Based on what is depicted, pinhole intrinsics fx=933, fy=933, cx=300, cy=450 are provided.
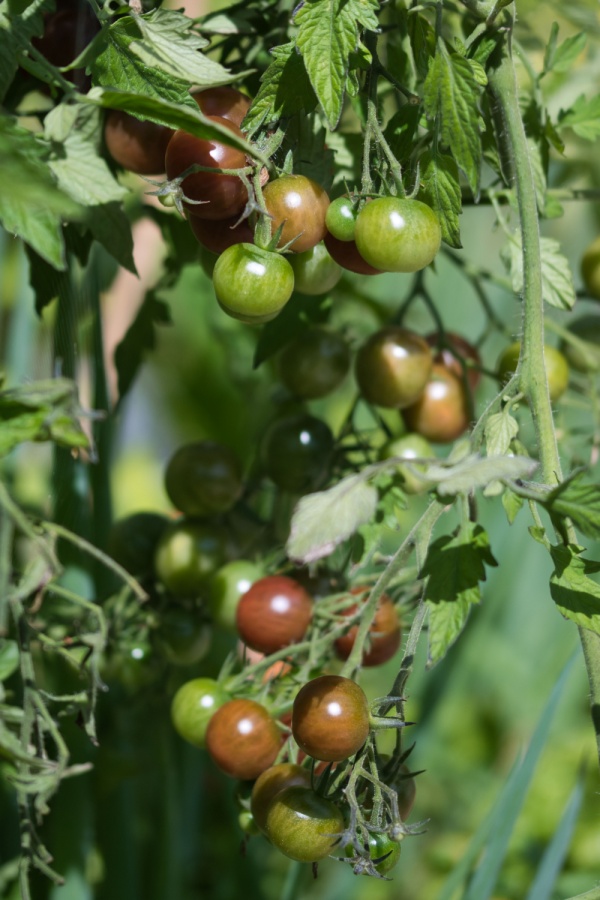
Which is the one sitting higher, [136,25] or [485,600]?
[136,25]

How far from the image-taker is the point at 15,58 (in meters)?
0.39

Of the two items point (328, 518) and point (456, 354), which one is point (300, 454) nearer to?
point (456, 354)

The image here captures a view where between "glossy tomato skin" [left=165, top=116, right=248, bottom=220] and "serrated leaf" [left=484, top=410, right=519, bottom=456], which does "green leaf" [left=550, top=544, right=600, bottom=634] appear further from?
"glossy tomato skin" [left=165, top=116, right=248, bottom=220]

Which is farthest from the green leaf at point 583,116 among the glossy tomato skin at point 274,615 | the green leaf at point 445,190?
the glossy tomato skin at point 274,615

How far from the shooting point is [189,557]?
1.86 feet

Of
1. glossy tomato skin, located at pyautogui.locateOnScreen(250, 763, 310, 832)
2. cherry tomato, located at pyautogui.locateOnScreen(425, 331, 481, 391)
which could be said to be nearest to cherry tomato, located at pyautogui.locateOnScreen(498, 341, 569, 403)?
cherry tomato, located at pyautogui.locateOnScreen(425, 331, 481, 391)

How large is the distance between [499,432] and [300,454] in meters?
0.20

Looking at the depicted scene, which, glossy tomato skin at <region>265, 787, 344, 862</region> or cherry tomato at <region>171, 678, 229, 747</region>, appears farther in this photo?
cherry tomato at <region>171, 678, 229, 747</region>

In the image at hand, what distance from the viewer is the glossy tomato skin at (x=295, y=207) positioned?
37cm

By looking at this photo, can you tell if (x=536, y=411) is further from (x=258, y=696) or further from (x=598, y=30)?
(x=598, y=30)

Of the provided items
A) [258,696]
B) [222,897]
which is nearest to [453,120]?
[258,696]

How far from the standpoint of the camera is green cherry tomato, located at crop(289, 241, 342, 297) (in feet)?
1.37

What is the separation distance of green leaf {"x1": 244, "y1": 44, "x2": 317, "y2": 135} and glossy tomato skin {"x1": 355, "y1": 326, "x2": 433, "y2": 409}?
19cm

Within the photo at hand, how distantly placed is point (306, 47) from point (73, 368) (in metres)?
0.23
